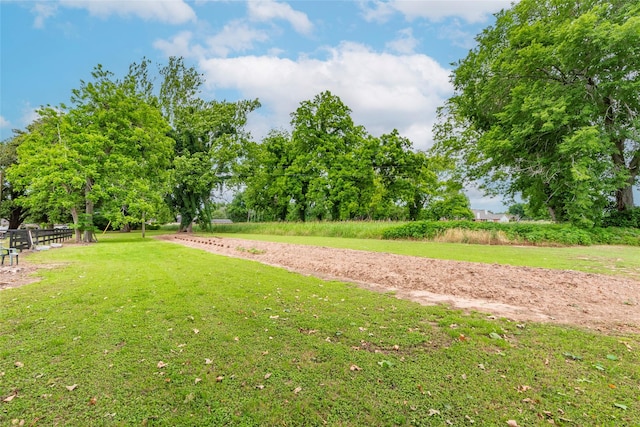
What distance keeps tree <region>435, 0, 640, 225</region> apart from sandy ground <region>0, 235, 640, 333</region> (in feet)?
34.8

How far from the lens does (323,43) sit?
17203 mm

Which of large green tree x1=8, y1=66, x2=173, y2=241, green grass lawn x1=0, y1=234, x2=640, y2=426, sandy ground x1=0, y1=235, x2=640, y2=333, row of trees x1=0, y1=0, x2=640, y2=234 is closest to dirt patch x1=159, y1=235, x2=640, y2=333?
sandy ground x1=0, y1=235, x2=640, y2=333

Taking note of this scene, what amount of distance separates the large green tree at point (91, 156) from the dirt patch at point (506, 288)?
15.0 m

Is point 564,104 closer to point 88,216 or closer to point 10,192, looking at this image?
point 88,216

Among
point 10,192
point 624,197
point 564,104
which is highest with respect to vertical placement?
point 564,104

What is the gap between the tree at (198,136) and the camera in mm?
29266

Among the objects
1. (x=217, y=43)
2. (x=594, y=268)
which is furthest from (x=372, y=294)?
(x=217, y=43)

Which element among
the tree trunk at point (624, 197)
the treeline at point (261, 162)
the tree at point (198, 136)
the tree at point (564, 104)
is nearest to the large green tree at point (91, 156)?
the treeline at point (261, 162)

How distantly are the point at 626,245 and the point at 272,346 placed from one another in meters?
18.3

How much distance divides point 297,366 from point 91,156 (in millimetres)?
20371

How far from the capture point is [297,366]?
10.0ft

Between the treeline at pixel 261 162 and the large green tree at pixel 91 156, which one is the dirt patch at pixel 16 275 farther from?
the treeline at pixel 261 162

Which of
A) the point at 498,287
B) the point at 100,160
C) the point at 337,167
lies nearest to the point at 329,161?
the point at 337,167

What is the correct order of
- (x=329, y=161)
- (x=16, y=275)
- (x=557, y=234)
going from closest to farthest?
1. (x=16, y=275)
2. (x=557, y=234)
3. (x=329, y=161)
